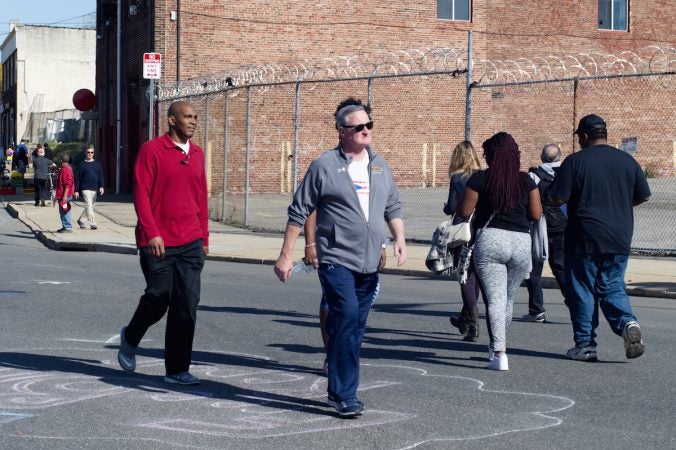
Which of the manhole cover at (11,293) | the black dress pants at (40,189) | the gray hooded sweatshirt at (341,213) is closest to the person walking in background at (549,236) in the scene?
the gray hooded sweatshirt at (341,213)

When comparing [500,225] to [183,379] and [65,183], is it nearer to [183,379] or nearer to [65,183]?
[183,379]

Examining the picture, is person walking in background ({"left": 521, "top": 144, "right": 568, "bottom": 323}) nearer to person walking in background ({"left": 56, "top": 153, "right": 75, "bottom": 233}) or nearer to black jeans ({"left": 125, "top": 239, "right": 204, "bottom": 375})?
black jeans ({"left": 125, "top": 239, "right": 204, "bottom": 375})

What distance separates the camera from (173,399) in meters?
7.23

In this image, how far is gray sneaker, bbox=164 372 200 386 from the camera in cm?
766

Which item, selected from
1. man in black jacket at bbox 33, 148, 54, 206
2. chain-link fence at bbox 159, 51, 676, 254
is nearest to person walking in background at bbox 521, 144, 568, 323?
chain-link fence at bbox 159, 51, 676, 254

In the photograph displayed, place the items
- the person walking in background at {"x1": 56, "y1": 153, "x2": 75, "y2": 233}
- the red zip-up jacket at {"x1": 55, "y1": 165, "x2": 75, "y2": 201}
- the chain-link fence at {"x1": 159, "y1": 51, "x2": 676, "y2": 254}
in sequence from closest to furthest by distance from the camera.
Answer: the person walking in background at {"x1": 56, "y1": 153, "x2": 75, "y2": 233} < the red zip-up jacket at {"x1": 55, "y1": 165, "x2": 75, "y2": 201} < the chain-link fence at {"x1": 159, "y1": 51, "x2": 676, "y2": 254}

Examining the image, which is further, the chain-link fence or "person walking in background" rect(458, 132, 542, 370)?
the chain-link fence

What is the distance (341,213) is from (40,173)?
2703cm

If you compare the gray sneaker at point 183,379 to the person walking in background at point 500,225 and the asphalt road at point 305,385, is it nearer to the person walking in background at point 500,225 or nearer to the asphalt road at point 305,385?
the asphalt road at point 305,385

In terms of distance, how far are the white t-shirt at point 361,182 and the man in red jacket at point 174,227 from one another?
1095 mm

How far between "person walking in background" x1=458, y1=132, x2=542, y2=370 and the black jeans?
213 centimetres

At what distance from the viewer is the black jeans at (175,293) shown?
7.54m

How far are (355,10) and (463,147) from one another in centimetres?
2696

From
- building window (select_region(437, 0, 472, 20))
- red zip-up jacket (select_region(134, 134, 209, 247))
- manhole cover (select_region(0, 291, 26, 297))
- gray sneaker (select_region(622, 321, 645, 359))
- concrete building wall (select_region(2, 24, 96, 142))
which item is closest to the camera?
red zip-up jacket (select_region(134, 134, 209, 247))
